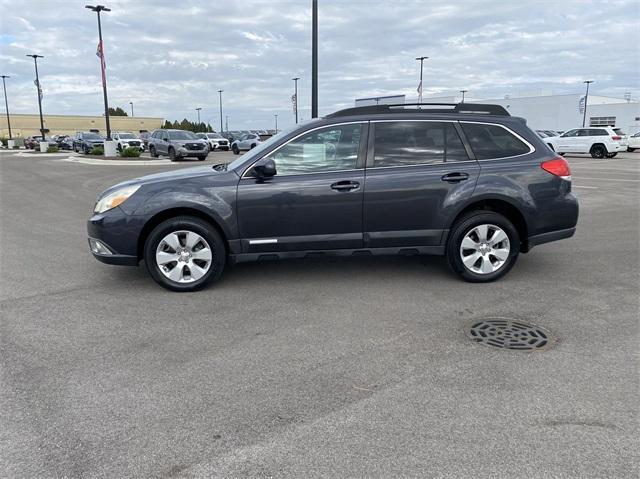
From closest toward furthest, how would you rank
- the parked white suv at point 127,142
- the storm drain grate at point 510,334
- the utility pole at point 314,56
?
the storm drain grate at point 510,334, the utility pole at point 314,56, the parked white suv at point 127,142

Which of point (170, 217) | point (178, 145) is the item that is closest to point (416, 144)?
point (170, 217)

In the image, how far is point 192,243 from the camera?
5129mm

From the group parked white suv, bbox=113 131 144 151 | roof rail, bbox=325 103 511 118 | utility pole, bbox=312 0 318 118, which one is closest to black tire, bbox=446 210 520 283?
roof rail, bbox=325 103 511 118

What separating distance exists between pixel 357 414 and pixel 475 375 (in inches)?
38.0

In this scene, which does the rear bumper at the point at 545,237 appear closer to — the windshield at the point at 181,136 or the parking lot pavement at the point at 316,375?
the parking lot pavement at the point at 316,375

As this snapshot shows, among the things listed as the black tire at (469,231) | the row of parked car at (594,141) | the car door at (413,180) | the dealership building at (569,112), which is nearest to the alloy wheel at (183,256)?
the car door at (413,180)

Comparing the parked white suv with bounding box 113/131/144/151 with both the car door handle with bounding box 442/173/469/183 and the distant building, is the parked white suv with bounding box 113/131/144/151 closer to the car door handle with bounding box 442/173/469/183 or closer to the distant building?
the car door handle with bounding box 442/173/469/183

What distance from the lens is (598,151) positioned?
93.1 feet

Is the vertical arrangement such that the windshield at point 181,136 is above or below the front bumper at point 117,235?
above

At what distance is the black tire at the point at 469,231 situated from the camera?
5.33 metres

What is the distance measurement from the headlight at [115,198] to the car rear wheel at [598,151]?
29349mm

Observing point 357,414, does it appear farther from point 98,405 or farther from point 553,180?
point 553,180

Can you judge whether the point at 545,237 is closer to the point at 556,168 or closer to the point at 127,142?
the point at 556,168

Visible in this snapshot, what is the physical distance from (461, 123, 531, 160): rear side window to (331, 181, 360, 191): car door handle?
4.52ft
